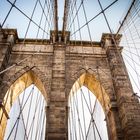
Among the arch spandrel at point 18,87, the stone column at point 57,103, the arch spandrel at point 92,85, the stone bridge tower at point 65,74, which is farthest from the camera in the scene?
the arch spandrel at point 92,85

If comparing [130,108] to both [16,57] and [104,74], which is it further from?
[16,57]

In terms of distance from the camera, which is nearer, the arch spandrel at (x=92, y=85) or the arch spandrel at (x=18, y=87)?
the arch spandrel at (x=18, y=87)

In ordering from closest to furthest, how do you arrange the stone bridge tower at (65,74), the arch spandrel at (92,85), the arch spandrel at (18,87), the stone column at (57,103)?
1. the stone column at (57,103)
2. the stone bridge tower at (65,74)
3. the arch spandrel at (18,87)
4. the arch spandrel at (92,85)

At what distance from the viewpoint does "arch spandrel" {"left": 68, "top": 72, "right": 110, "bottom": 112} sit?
8643 mm

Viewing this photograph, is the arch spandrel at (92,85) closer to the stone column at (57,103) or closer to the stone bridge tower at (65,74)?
the stone bridge tower at (65,74)

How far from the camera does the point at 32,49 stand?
1017 centimetres

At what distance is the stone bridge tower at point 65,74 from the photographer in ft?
23.0

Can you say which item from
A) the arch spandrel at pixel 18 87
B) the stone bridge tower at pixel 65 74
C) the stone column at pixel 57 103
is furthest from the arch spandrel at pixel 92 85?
the arch spandrel at pixel 18 87

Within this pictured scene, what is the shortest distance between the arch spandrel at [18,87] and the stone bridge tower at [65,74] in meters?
0.04

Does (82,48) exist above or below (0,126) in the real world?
above

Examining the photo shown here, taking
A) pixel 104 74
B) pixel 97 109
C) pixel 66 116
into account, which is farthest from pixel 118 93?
pixel 97 109

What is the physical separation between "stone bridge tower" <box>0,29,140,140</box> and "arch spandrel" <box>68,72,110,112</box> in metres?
0.05

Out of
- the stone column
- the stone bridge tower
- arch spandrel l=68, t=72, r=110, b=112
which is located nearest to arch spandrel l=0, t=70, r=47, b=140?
the stone bridge tower

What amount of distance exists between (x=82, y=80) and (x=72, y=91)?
85cm
